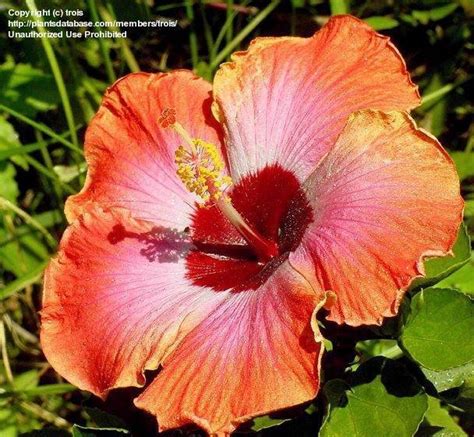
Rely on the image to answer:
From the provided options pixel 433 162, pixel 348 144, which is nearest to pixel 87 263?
pixel 348 144

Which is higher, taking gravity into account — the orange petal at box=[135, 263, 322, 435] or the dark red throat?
the dark red throat

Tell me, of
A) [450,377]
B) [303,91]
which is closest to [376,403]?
[450,377]

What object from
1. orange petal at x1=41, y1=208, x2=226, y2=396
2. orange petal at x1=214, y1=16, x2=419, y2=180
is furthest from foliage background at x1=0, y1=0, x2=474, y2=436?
orange petal at x1=214, y1=16, x2=419, y2=180

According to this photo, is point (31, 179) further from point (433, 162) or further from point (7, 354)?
point (433, 162)

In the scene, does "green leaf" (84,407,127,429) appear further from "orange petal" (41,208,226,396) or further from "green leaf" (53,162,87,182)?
"green leaf" (53,162,87,182)

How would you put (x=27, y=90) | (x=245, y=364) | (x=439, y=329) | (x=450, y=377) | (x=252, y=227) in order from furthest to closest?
(x=27, y=90) → (x=252, y=227) → (x=450, y=377) → (x=439, y=329) → (x=245, y=364)

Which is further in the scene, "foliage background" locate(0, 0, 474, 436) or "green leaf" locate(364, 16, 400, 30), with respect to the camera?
"green leaf" locate(364, 16, 400, 30)

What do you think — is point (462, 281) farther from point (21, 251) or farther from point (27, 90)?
point (27, 90)

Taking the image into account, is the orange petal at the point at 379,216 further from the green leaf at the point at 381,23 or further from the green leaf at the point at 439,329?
A: the green leaf at the point at 381,23
